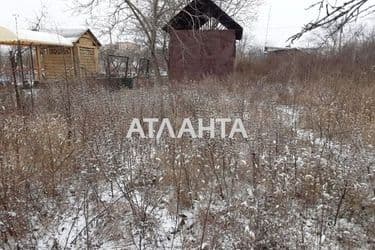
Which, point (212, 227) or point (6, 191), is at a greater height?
point (6, 191)

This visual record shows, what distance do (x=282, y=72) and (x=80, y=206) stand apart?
9.96 meters

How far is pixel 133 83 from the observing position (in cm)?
1205

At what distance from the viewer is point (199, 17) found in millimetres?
13508

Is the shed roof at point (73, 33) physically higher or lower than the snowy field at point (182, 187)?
higher

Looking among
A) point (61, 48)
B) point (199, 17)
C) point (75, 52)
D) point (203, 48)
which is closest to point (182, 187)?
point (203, 48)

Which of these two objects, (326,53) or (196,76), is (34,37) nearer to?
(196,76)

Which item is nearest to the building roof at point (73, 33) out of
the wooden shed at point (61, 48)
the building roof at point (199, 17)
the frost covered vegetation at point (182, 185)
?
the wooden shed at point (61, 48)

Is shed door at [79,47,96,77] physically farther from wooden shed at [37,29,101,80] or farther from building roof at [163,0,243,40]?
building roof at [163,0,243,40]

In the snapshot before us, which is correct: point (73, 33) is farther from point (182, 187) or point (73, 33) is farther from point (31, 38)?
point (182, 187)

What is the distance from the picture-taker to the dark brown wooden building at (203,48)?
13625 millimetres

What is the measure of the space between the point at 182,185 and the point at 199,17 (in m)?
11.2

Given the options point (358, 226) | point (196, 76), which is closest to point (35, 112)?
point (358, 226)

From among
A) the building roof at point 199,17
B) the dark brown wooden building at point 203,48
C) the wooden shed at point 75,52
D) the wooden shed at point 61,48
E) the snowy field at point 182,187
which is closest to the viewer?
the snowy field at point 182,187

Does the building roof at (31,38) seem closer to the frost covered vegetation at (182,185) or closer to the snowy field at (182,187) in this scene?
the frost covered vegetation at (182,185)
